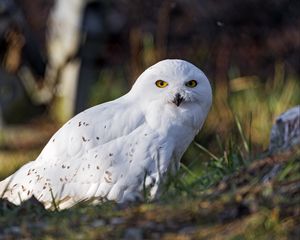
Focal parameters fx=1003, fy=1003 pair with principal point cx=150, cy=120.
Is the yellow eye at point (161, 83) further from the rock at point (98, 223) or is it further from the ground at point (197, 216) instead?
the rock at point (98, 223)

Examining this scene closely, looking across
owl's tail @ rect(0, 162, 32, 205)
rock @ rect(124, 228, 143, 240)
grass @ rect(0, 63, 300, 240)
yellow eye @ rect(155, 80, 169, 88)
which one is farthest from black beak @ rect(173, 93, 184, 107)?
rock @ rect(124, 228, 143, 240)

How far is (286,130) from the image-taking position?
582 cm

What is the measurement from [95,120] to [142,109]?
0.29 m

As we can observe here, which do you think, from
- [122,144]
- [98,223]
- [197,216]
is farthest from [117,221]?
[122,144]

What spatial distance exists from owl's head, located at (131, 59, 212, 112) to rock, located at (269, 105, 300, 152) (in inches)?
19.8

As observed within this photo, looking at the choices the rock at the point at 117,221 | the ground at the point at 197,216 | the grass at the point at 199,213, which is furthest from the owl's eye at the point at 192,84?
the rock at the point at 117,221

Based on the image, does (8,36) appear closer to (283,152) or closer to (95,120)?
(95,120)

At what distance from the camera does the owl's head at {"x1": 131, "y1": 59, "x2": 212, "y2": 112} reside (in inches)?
236

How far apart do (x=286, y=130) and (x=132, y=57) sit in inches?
275

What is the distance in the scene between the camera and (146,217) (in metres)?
4.31

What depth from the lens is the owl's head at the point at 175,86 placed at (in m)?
5.99

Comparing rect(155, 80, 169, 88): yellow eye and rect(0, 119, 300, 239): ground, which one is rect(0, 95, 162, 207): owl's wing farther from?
rect(0, 119, 300, 239): ground

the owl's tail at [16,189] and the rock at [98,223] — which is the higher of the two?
the rock at [98,223]

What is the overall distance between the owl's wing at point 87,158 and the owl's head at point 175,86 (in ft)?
0.50
